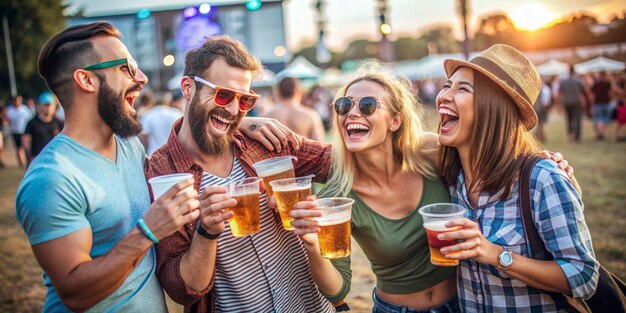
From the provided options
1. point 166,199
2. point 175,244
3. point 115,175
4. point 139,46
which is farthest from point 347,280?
point 139,46

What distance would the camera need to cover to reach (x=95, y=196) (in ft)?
6.48

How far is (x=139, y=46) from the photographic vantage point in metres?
18.1

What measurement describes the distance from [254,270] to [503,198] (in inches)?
54.7

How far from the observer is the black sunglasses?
2.81m

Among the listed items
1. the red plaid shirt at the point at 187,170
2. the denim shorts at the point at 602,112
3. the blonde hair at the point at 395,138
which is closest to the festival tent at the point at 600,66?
the denim shorts at the point at 602,112

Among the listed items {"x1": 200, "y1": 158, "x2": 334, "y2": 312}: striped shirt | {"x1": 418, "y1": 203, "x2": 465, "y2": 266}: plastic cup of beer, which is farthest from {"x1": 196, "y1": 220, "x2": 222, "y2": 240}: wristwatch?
{"x1": 418, "y1": 203, "x2": 465, "y2": 266}: plastic cup of beer

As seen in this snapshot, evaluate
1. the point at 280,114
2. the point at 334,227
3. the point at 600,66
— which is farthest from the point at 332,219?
the point at 600,66

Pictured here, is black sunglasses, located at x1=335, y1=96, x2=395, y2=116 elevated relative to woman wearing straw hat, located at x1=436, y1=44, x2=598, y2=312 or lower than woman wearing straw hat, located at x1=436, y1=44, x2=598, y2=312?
elevated

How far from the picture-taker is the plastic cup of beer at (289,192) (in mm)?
2201

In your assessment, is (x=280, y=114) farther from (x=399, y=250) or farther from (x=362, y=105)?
(x=399, y=250)

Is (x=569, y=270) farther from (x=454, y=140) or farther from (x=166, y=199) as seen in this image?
(x=166, y=199)

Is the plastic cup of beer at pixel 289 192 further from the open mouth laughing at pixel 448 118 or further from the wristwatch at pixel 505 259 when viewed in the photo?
the wristwatch at pixel 505 259

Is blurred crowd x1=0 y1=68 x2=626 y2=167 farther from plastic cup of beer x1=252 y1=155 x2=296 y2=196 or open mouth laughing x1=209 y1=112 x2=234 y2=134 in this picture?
plastic cup of beer x1=252 y1=155 x2=296 y2=196

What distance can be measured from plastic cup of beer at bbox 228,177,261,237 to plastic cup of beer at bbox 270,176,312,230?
4.3 inches
